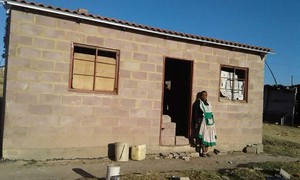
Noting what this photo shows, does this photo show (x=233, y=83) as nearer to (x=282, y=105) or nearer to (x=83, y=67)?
(x=83, y=67)

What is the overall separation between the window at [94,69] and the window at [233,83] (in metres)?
4.13

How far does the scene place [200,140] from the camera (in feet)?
36.7

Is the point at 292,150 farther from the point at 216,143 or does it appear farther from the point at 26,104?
the point at 26,104

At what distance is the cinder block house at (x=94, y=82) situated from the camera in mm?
8438

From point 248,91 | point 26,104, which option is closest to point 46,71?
point 26,104

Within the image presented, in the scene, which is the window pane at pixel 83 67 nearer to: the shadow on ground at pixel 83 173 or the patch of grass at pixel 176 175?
the shadow on ground at pixel 83 173

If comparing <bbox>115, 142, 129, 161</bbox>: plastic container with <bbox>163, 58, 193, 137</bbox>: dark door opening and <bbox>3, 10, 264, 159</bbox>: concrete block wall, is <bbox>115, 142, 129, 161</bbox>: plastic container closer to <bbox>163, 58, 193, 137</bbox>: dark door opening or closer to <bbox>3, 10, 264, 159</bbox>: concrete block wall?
<bbox>3, 10, 264, 159</bbox>: concrete block wall

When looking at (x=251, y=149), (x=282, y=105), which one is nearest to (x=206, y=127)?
(x=251, y=149)

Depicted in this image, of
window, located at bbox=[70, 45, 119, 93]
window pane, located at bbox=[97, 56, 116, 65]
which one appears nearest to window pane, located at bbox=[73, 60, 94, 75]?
window, located at bbox=[70, 45, 119, 93]

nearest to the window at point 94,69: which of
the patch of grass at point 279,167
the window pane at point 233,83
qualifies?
the window pane at point 233,83

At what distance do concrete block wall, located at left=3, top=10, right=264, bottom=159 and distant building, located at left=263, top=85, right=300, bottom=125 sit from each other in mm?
14076

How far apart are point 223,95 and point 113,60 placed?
4.31 metres

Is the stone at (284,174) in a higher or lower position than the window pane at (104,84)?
lower

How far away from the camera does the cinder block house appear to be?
8.44 meters
